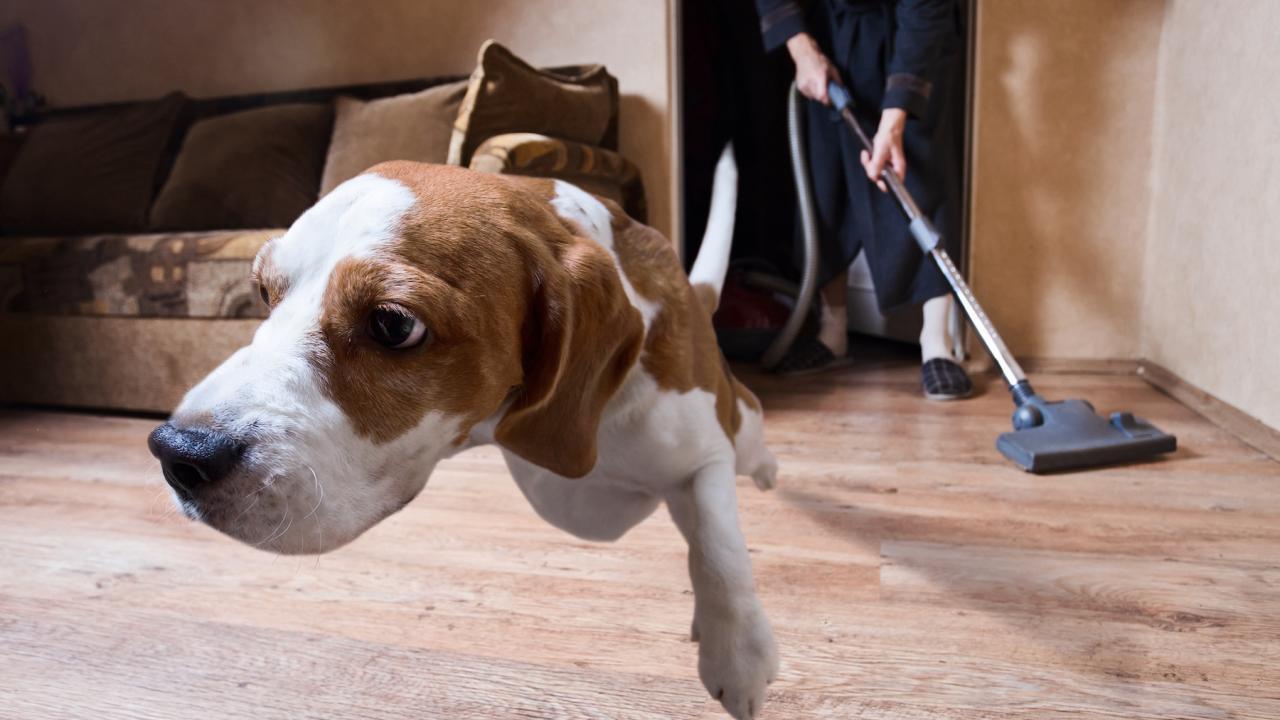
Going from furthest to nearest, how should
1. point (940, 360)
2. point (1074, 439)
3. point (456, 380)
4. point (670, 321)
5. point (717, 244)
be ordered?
point (940, 360), point (1074, 439), point (717, 244), point (670, 321), point (456, 380)

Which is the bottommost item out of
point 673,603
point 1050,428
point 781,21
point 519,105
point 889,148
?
point 1050,428

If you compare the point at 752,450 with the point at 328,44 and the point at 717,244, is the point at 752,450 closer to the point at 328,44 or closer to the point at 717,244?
the point at 717,244

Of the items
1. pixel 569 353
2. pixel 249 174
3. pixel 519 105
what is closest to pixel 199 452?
pixel 569 353

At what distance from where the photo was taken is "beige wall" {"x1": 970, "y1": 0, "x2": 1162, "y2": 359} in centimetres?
270

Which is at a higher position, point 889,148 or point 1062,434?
point 889,148

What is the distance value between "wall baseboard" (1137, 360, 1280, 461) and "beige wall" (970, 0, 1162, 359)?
22 centimetres

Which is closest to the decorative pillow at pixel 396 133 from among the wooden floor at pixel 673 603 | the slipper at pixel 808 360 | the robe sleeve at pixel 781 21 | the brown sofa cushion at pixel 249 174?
the brown sofa cushion at pixel 249 174

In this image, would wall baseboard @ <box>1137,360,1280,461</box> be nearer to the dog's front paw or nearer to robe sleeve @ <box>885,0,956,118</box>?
robe sleeve @ <box>885,0,956,118</box>

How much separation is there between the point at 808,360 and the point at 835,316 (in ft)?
0.83

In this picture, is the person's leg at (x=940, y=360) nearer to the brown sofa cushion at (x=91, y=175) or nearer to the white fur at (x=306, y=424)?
the white fur at (x=306, y=424)

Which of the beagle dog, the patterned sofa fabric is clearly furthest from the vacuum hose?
the beagle dog

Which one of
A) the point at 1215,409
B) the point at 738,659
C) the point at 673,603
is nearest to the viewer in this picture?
the point at 738,659

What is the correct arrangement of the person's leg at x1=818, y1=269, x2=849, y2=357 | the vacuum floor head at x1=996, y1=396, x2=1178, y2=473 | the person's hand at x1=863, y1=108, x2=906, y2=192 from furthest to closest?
the person's leg at x1=818, y1=269, x2=849, y2=357 → the person's hand at x1=863, y1=108, x2=906, y2=192 → the vacuum floor head at x1=996, y1=396, x2=1178, y2=473

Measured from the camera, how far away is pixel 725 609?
855mm
